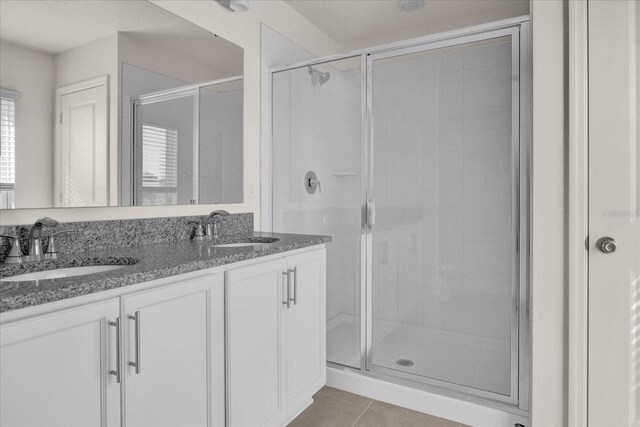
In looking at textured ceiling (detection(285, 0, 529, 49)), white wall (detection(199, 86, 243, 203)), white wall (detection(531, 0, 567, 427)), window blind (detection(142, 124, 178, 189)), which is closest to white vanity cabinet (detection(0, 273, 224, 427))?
window blind (detection(142, 124, 178, 189))

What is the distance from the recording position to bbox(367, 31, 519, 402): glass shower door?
6.56ft

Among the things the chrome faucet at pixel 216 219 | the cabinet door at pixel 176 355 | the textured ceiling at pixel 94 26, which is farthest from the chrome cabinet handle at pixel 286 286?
the textured ceiling at pixel 94 26

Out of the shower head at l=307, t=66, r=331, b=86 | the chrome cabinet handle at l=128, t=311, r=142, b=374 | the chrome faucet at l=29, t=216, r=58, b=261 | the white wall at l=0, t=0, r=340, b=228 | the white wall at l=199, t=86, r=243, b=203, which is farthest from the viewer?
the shower head at l=307, t=66, r=331, b=86

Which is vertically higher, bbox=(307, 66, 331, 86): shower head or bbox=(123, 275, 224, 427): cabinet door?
bbox=(307, 66, 331, 86): shower head

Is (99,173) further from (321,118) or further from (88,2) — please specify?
(321,118)

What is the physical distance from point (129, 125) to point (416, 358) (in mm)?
1933

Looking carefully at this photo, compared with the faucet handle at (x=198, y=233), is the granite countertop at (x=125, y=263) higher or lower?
lower

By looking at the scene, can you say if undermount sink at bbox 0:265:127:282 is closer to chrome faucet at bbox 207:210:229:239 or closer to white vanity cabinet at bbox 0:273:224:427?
white vanity cabinet at bbox 0:273:224:427

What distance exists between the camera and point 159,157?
1.86 meters

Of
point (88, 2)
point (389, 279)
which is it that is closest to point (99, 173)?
point (88, 2)

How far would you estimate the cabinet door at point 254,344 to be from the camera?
1.44 metres

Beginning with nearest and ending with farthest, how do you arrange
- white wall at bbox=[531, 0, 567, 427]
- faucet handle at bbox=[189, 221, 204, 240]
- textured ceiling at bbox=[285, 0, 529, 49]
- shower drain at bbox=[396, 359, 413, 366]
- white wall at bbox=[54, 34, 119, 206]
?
1. white wall at bbox=[54, 34, 119, 206]
2. white wall at bbox=[531, 0, 567, 427]
3. faucet handle at bbox=[189, 221, 204, 240]
4. shower drain at bbox=[396, 359, 413, 366]
5. textured ceiling at bbox=[285, 0, 529, 49]

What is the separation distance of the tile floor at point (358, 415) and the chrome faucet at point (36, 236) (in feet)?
4.62

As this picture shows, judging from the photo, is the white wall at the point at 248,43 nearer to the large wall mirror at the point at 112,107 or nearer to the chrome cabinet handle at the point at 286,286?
the large wall mirror at the point at 112,107
